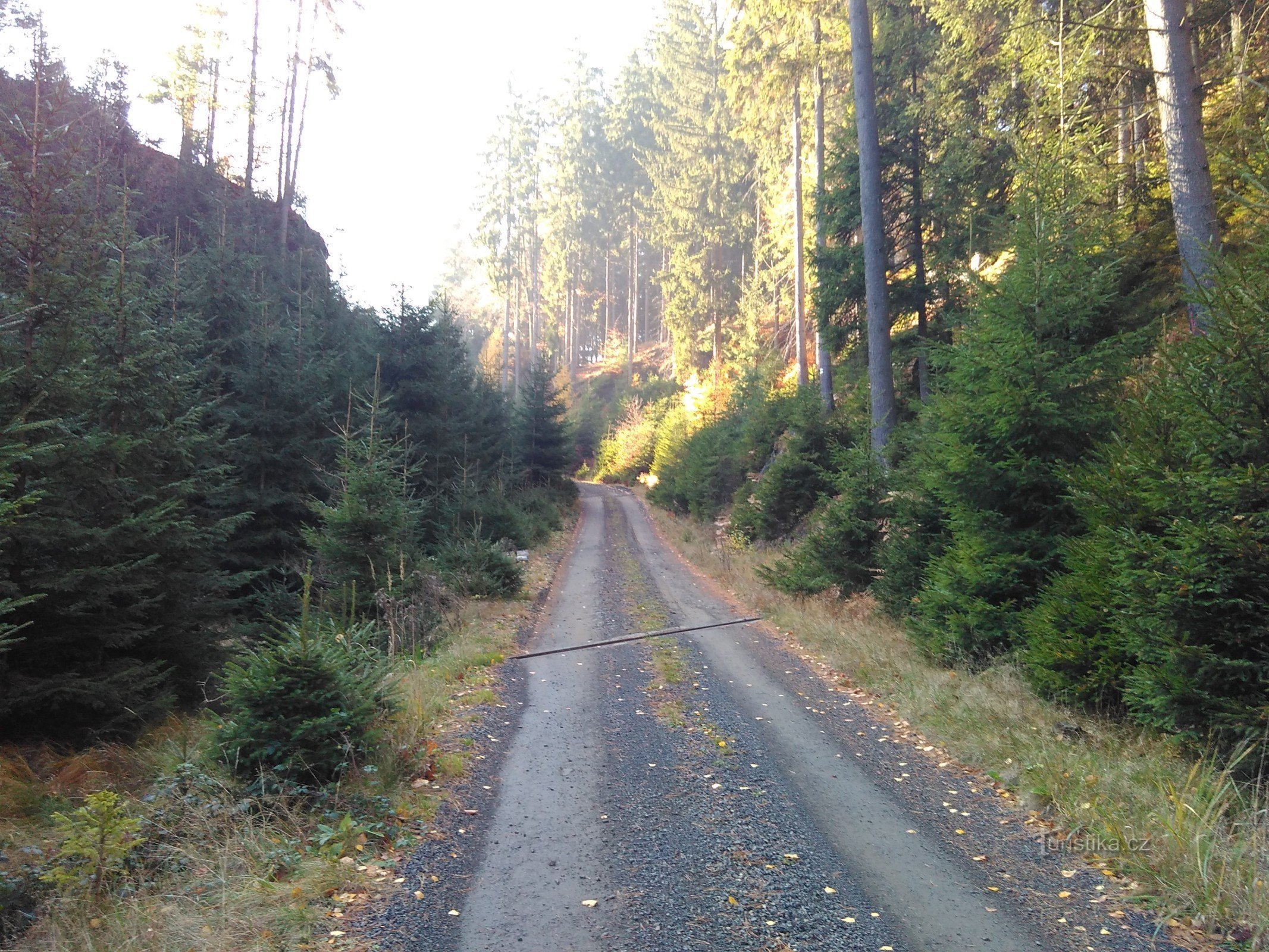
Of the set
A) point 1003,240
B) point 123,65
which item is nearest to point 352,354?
point 123,65

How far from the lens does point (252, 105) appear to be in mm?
26547

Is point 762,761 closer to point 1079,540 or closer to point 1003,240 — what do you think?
point 1079,540

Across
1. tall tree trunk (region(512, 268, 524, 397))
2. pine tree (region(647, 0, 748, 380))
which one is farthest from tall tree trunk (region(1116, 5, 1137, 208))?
tall tree trunk (region(512, 268, 524, 397))

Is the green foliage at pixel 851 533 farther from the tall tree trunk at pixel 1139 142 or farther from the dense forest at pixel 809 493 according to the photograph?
the tall tree trunk at pixel 1139 142

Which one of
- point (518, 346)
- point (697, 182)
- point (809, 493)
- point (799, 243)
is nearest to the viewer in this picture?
point (809, 493)

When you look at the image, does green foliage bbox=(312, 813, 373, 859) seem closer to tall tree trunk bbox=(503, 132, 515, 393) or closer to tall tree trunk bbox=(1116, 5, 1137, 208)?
tall tree trunk bbox=(1116, 5, 1137, 208)

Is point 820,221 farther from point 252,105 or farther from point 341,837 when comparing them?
point 252,105

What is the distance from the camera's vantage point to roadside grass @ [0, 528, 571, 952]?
371 centimetres

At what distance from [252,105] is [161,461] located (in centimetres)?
2349

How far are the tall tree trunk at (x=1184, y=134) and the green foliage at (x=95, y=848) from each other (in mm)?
11187

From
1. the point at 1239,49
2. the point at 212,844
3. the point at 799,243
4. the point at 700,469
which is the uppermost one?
the point at 799,243

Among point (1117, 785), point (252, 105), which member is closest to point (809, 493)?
point (1117, 785)

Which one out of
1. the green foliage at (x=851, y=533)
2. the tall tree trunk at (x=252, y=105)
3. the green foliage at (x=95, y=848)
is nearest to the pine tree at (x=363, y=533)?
the green foliage at (x=95, y=848)

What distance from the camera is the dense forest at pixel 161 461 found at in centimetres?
764
